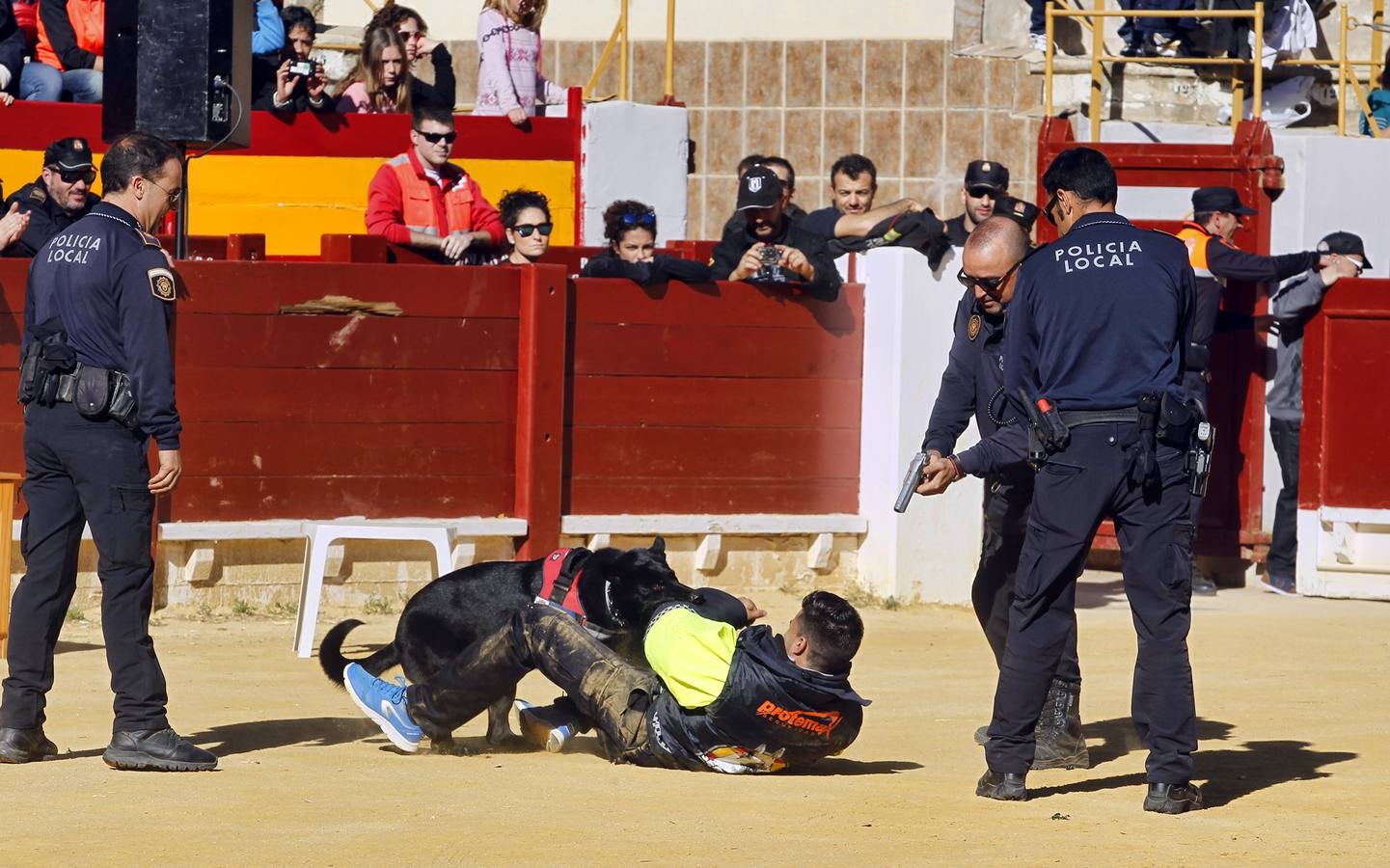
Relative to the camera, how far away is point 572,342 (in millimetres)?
9844

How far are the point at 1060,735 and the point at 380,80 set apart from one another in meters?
6.96

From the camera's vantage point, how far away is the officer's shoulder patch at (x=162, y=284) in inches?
228

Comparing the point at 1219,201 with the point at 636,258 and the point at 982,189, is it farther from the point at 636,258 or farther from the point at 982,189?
the point at 636,258

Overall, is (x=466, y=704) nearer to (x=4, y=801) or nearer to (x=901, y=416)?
(x=4, y=801)

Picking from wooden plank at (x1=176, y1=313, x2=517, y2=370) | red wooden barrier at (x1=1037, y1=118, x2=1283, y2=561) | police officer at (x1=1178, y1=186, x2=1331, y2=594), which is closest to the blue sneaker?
wooden plank at (x1=176, y1=313, x2=517, y2=370)

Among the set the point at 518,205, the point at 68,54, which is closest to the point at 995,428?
the point at 518,205

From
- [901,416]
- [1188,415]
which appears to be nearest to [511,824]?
[1188,415]

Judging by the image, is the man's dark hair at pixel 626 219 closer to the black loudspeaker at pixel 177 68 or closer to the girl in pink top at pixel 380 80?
the black loudspeaker at pixel 177 68

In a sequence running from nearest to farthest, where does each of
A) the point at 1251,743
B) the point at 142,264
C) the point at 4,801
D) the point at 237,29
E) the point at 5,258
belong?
the point at 4,801
the point at 142,264
the point at 1251,743
the point at 5,258
the point at 237,29

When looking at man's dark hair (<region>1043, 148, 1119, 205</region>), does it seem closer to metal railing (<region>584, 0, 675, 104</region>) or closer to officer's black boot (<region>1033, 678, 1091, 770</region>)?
officer's black boot (<region>1033, 678, 1091, 770</region>)

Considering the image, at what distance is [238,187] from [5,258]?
11.2ft

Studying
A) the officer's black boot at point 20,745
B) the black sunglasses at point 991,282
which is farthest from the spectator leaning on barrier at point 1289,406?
the officer's black boot at point 20,745

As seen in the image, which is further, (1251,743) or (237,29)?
(237,29)

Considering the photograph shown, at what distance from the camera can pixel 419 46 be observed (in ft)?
40.3
